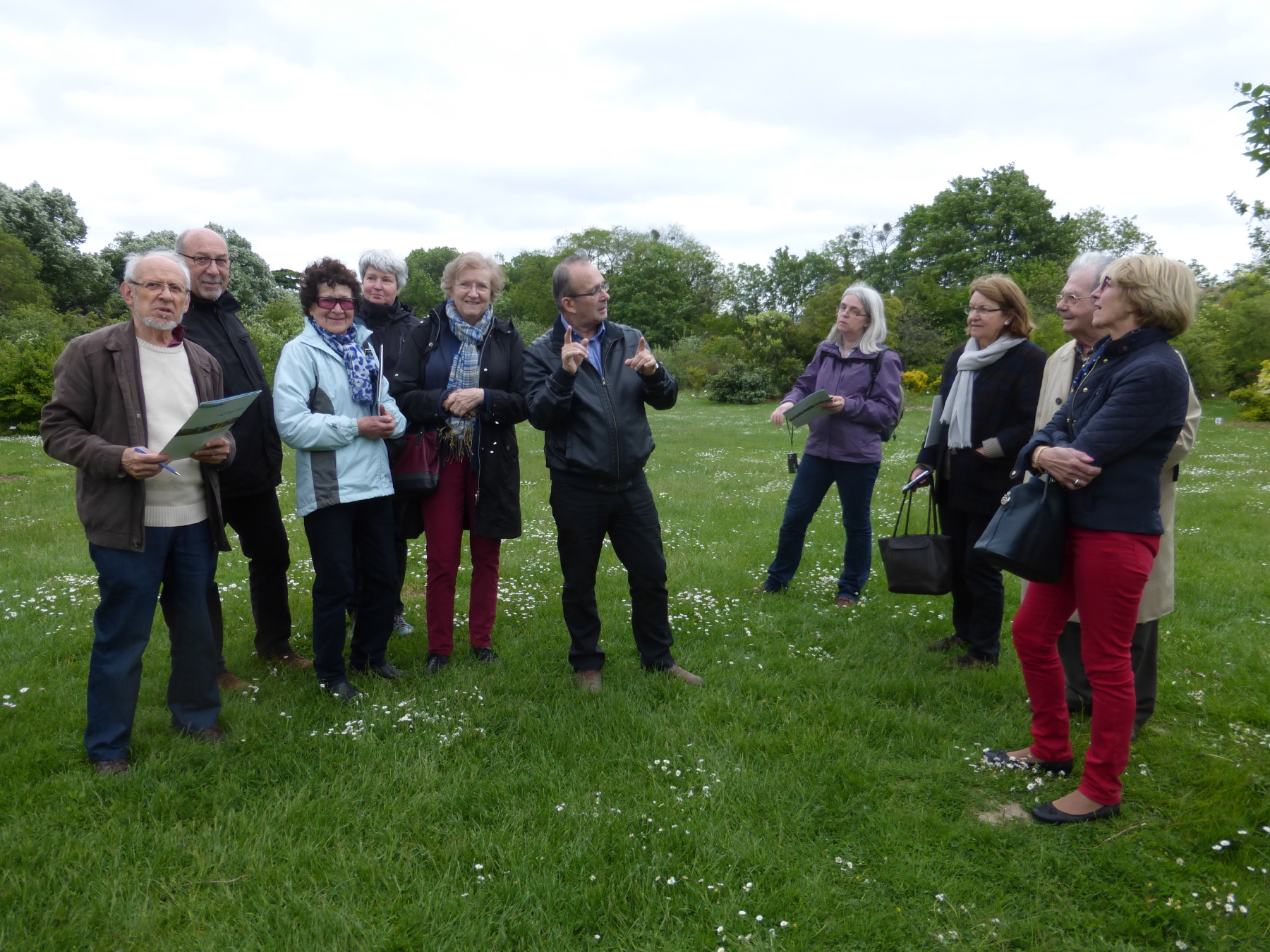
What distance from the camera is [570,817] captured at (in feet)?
10.9

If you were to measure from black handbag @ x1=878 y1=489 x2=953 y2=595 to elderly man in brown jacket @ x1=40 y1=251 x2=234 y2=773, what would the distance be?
3973mm

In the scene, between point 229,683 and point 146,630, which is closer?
point 146,630

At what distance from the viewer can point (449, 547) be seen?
4.92 m

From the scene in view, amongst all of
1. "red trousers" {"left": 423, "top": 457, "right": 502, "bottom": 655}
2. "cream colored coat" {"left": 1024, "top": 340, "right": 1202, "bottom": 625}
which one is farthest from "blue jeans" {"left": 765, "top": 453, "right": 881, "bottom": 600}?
"red trousers" {"left": 423, "top": 457, "right": 502, "bottom": 655}

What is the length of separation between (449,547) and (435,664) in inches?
30.2

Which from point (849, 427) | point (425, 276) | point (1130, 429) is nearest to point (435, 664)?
point (849, 427)

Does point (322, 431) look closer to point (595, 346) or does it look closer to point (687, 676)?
point (595, 346)

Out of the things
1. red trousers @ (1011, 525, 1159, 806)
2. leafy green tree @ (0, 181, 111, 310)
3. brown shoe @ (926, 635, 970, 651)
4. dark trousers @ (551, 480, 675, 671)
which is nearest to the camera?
red trousers @ (1011, 525, 1159, 806)

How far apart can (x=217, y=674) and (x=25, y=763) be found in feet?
3.45

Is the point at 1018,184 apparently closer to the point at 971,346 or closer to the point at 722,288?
the point at 722,288

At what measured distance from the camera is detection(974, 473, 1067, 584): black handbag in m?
3.30

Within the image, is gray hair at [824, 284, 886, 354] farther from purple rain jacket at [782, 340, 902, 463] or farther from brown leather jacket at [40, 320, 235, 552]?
brown leather jacket at [40, 320, 235, 552]

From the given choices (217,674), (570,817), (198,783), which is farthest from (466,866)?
(217,674)

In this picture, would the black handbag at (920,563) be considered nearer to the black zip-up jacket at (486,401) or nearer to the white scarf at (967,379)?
the white scarf at (967,379)
